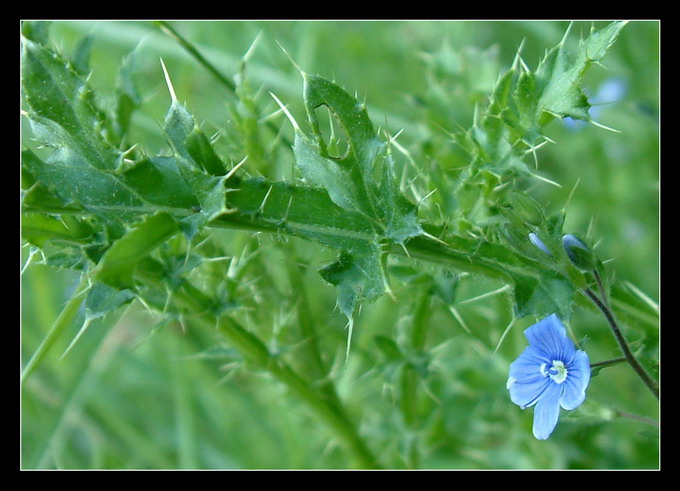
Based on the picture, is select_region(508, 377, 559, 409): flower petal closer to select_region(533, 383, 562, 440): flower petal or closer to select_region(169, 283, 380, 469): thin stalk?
select_region(533, 383, 562, 440): flower petal

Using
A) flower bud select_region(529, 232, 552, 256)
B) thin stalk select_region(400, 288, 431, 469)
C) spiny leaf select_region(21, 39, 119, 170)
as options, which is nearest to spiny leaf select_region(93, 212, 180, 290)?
spiny leaf select_region(21, 39, 119, 170)

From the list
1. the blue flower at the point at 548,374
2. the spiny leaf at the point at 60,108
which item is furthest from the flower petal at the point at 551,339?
the spiny leaf at the point at 60,108

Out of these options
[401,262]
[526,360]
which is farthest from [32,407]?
[526,360]

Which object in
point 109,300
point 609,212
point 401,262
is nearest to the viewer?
point 109,300

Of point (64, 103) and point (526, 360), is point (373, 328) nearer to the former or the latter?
point (526, 360)

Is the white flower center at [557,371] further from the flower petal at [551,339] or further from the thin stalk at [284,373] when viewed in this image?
the thin stalk at [284,373]

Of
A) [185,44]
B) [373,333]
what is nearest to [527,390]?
[373,333]

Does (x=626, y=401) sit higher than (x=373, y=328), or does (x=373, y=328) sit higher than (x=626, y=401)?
(x=373, y=328)
